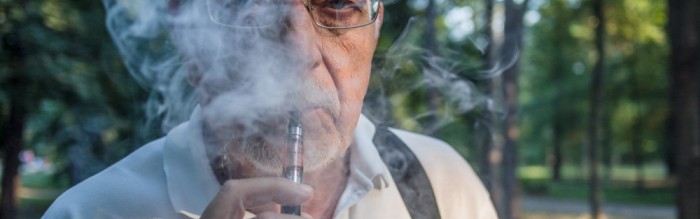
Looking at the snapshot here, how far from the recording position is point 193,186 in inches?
69.3

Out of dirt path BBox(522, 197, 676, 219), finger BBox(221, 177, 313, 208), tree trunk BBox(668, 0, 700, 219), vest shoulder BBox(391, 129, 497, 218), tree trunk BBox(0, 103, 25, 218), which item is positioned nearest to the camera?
finger BBox(221, 177, 313, 208)

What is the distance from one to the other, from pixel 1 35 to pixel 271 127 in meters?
2.37

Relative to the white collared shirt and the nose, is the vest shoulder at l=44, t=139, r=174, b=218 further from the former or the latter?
the nose

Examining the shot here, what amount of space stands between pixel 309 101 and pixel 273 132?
0.16 m

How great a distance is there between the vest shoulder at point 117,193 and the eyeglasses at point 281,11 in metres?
0.38

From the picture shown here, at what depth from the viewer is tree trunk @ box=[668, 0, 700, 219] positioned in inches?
165

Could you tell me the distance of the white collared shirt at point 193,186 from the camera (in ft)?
5.61

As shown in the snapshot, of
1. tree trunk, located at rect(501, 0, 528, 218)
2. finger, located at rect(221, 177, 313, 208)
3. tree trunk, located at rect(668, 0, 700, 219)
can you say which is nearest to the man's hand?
finger, located at rect(221, 177, 313, 208)

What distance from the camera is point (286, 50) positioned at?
65.9 inches

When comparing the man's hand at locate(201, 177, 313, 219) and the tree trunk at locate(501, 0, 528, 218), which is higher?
the man's hand at locate(201, 177, 313, 219)

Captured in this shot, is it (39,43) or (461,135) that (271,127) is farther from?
(461,135)

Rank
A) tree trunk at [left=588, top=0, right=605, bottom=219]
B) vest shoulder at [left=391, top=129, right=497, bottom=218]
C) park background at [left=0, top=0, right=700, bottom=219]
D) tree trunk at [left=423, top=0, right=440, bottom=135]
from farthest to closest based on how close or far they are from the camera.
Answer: tree trunk at [left=588, top=0, right=605, bottom=219], tree trunk at [left=423, top=0, right=440, bottom=135], park background at [left=0, top=0, right=700, bottom=219], vest shoulder at [left=391, top=129, right=497, bottom=218]

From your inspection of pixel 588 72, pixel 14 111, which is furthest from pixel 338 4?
pixel 588 72

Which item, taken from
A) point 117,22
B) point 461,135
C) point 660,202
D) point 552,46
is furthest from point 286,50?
point 660,202
